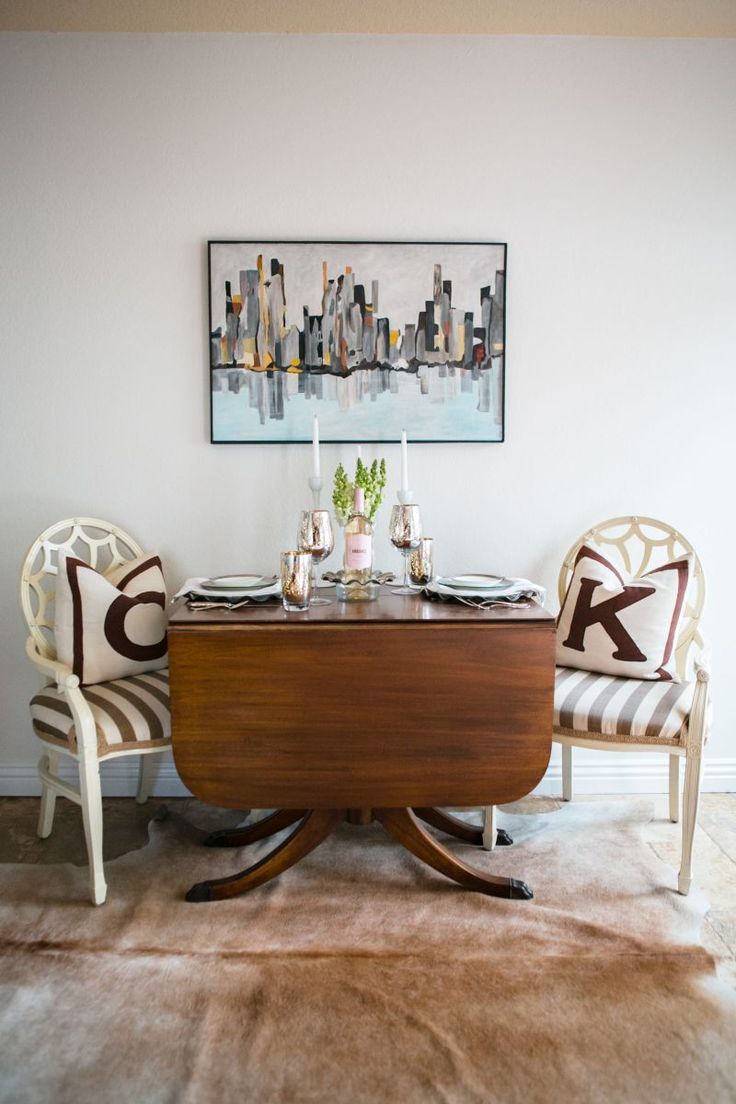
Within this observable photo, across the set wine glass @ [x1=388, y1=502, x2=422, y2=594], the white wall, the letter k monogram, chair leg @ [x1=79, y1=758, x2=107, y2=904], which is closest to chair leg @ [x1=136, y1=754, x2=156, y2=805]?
Result: the white wall

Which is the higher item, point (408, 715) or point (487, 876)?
point (408, 715)

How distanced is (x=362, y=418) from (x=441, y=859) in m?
1.37

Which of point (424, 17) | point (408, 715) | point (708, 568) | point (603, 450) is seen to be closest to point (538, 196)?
point (424, 17)

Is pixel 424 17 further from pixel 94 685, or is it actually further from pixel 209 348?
pixel 94 685

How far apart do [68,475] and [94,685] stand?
765mm

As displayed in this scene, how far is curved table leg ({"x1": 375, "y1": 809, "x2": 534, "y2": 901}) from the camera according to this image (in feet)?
7.38

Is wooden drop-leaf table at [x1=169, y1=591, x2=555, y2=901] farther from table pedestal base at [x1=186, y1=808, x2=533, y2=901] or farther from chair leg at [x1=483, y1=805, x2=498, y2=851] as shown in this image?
chair leg at [x1=483, y1=805, x2=498, y2=851]

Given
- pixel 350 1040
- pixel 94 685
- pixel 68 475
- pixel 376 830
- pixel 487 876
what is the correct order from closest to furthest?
pixel 350 1040 < pixel 487 876 < pixel 94 685 < pixel 376 830 < pixel 68 475

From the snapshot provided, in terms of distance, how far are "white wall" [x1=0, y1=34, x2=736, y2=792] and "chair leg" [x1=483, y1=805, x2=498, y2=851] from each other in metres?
0.83

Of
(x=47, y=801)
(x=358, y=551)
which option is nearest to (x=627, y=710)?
(x=358, y=551)

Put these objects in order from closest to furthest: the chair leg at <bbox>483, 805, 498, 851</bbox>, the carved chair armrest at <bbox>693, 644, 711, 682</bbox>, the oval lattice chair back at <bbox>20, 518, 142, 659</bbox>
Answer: the carved chair armrest at <bbox>693, 644, 711, 682</bbox> → the chair leg at <bbox>483, 805, 498, 851</bbox> → the oval lattice chair back at <bbox>20, 518, 142, 659</bbox>

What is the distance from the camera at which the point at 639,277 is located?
2.81m

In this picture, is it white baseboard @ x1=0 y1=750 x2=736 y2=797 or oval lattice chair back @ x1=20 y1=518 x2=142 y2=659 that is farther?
white baseboard @ x1=0 y1=750 x2=736 y2=797

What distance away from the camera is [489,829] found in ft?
8.17
